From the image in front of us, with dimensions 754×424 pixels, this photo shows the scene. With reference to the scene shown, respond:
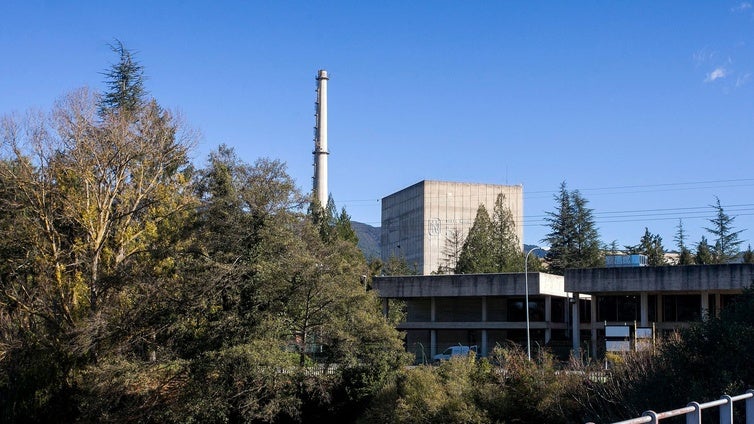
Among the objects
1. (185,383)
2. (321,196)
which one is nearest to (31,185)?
(185,383)

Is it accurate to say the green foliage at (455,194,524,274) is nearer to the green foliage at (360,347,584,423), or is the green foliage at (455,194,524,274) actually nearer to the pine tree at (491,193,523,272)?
the pine tree at (491,193,523,272)

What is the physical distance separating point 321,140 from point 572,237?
105 ft

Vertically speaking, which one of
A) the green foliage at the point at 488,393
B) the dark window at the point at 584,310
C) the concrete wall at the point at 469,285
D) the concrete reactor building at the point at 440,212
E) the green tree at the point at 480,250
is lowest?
the green foliage at the point at 488,393

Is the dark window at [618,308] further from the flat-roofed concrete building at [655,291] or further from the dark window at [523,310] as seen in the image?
the dark window at [523,310]

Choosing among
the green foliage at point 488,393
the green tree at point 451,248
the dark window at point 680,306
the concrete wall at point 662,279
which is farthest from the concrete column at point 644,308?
the green tree at point 451,248

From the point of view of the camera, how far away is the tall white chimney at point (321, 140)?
288 feet

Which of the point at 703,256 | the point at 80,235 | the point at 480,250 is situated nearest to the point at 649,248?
the point at 703,256

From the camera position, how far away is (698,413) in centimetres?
688

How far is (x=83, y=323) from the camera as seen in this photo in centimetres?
3359

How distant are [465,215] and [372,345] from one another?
315 ft

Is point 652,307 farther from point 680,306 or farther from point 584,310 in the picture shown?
point 584,310

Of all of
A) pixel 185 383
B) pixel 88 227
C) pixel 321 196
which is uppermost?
pixel 321 196

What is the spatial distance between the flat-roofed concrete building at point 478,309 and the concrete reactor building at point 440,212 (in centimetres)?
5537

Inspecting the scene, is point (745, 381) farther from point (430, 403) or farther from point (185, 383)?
point (185, 383)
